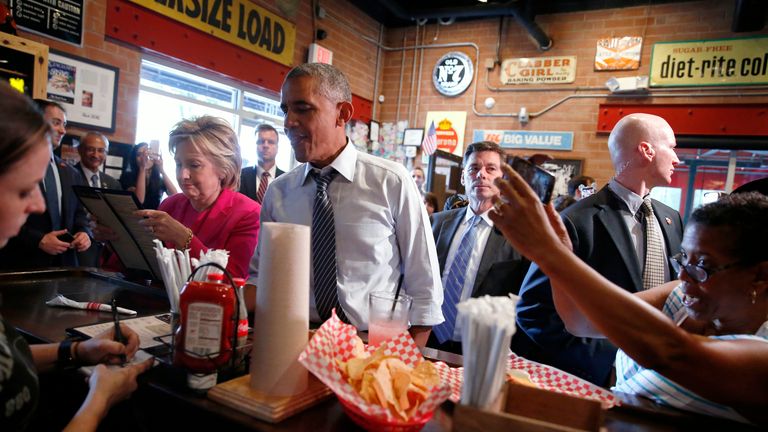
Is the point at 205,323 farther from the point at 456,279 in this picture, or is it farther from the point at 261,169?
the point at 261,169

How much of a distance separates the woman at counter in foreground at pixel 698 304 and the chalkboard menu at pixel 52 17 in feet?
13.5

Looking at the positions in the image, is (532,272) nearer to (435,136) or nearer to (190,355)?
(190,355)

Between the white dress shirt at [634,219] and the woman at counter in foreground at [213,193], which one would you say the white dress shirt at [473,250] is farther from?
the woman at counter in foreground at [213,193]

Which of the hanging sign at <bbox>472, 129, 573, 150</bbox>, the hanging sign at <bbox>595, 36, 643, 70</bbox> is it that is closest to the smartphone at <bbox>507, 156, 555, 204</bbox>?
the hanging sign at <bbox>472, 129, 573, 150</bbox>

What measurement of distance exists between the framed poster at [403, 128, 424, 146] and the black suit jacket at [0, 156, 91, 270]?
16.0 ft

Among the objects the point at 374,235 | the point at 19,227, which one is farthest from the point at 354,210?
the point at 19,227

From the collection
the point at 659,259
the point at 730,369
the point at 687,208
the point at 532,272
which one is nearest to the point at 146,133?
the point at 532,272

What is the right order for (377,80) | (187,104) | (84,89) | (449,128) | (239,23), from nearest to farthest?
(84,89)
(187,104)
(239,23)
(449,128)
(377,80)

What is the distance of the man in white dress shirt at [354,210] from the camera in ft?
6.13

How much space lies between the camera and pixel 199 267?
1.14 metres

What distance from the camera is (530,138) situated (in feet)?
22.6

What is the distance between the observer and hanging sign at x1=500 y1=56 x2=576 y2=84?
261 inches

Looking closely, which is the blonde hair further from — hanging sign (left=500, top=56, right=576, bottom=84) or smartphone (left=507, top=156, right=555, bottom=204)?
hanging sign (left=500, top=56, right=576, bottom=84)

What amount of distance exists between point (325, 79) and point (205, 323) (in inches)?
43.8
